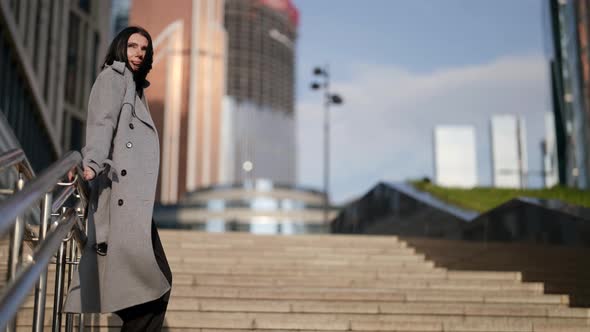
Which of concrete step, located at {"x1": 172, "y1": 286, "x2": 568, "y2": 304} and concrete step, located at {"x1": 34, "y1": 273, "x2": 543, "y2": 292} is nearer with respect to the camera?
concrete step, located at {"x1": 172, "y1": 286, "x2": 568, "y2": 304}

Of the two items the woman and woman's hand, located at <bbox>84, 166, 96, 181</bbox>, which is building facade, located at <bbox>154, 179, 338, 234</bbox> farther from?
woman's hand, located at <bbox>84, 166, 96, 181</bbox>

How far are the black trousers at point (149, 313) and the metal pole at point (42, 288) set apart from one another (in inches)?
17.7

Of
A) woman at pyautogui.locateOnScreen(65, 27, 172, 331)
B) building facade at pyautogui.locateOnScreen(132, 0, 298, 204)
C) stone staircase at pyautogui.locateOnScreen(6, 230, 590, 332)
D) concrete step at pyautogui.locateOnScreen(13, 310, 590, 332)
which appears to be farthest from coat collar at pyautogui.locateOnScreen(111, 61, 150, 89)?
building facade at pyautogui.locateOnScreen(132, 0, 298, 204)

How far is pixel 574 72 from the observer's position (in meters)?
29.0

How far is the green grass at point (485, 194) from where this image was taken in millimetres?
10664

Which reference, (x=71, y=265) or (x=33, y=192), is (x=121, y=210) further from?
(x=33, y=192)

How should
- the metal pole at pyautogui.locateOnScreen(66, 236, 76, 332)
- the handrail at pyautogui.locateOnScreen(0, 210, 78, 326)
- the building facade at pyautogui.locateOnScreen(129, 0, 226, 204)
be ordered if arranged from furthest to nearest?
the building facade at pyautogui.locateOnScreen(129, 0, 226, 204) → the metal pole at pyautogui.locateOnScreen(66, 236, 76, 332) → the handrail at pyautogui.locateOnScreen(0, 210, 78, 326)

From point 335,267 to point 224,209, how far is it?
261ft

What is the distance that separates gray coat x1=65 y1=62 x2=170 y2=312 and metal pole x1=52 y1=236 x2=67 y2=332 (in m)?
0.17

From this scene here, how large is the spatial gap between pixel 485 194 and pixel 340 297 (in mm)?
8152

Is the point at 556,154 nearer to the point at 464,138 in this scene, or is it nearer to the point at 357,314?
the point at 357,314

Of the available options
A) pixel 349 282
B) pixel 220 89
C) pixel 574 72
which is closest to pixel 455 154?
pixel 220 89

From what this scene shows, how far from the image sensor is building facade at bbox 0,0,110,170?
791 inches

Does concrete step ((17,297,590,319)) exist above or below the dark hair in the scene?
below
